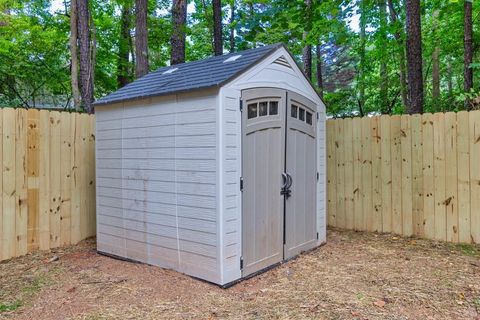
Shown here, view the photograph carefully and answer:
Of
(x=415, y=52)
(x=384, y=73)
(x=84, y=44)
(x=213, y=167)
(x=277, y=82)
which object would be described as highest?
(x=384, y=73)

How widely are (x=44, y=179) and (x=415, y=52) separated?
5844 mm

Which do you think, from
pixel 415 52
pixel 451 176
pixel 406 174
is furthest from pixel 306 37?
pixel 451 176

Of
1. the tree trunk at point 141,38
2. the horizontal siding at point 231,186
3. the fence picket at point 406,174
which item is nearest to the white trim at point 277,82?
the horizontal siding at point 231,186

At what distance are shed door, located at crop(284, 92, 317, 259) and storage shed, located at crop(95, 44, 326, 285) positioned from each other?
12mm

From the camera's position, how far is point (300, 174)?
172 inches

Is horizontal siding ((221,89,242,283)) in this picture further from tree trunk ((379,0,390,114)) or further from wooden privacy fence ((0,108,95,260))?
tree trunk ((379,0,390,114))

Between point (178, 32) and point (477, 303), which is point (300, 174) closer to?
point (477, 303)

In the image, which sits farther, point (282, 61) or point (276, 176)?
point (282, 61)

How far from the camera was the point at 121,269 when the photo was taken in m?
3.85

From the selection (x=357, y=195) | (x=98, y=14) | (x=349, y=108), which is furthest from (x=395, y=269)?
(x=98, y=14)

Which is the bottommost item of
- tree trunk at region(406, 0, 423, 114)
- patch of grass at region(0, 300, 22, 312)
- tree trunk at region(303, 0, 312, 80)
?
patch of grass at region(0, 300, 22, 312)

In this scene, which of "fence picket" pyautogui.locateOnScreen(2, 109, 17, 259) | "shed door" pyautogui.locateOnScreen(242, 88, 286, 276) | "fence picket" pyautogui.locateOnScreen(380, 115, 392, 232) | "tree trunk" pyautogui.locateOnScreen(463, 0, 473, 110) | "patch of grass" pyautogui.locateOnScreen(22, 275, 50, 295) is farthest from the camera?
"tree trunk" pyautogui.locateOnScreen(463, 0, 473, 110)

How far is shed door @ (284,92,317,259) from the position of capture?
4168mm

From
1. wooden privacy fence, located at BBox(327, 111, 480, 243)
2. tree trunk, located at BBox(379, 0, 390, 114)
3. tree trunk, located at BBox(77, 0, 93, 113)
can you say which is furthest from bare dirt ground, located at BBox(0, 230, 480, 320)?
tree trunk, located at BBox(379, 0, 390, 114)
